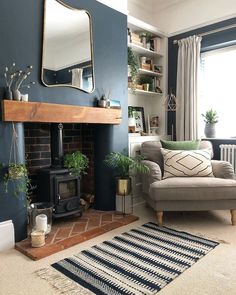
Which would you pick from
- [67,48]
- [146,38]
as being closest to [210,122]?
[146,38]

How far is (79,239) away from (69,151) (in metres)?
1.21

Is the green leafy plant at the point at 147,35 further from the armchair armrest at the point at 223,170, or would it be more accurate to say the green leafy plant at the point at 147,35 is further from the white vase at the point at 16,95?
the white vase at the point at 16,95

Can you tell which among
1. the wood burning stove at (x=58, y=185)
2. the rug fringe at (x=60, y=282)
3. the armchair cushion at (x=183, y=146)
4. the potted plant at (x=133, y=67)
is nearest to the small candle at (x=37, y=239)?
the rug fringe at (x=60, y=282)

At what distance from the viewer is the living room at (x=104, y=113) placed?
1.84 meters

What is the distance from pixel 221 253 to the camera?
6.46 ft

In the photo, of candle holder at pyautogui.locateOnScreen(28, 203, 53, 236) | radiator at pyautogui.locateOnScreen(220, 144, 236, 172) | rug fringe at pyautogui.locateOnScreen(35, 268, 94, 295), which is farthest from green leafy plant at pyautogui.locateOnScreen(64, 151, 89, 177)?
radiator at pyautogui.locateOnScreen(220, 144, 236, 172)

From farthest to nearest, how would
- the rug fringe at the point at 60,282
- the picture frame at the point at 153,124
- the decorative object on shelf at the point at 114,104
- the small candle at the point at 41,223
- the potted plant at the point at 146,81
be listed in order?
the picture frame at the point at 153,124 → the potted plant at the point at 146,81 → the decorative object on shelf at the point at 114,104 → the small candle at the point at 41,223 → the rug fringe at the point at 60,282

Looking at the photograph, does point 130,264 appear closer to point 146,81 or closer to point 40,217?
point 40,217

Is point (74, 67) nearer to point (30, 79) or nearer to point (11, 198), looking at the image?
point (30, 79)

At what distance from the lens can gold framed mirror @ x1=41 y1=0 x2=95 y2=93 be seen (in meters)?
2.36

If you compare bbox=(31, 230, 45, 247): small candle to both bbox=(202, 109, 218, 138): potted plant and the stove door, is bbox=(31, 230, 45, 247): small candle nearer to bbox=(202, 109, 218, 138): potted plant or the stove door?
the stove door

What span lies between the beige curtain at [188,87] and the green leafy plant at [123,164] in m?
1.01

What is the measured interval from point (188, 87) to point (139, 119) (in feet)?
2.72

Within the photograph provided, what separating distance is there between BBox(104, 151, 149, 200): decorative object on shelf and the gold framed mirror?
0.81m
